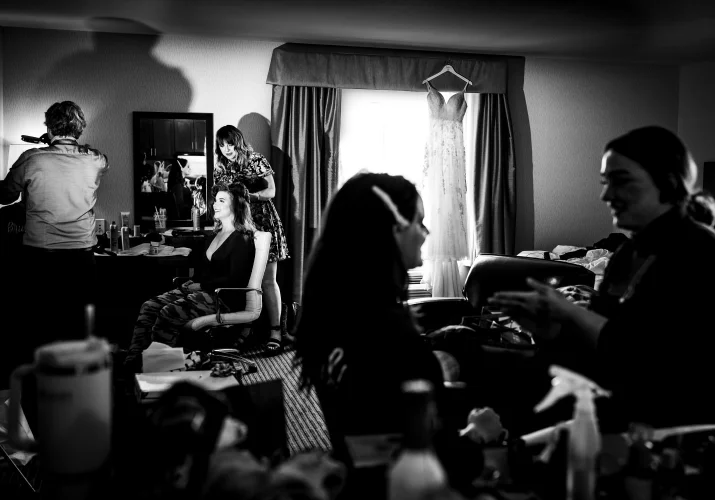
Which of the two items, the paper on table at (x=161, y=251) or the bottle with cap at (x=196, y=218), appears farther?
the bottle with cap at (x=196, y=218)

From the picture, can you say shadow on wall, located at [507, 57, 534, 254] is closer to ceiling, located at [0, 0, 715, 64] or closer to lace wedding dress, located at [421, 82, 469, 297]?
ceiling, located at [0, 0, 715, 64]

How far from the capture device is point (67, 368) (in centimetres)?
102

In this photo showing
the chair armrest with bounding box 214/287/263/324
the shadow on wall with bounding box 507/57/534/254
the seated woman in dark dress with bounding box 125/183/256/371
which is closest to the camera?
the chair armrest with bounding box 214/287/263/324

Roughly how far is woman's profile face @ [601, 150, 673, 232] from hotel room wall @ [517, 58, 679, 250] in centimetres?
493

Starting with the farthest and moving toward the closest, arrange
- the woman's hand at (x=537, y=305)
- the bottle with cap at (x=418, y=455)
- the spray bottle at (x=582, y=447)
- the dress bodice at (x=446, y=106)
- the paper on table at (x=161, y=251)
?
the dress bodice at (x=446, y=106) → the paper on table at (x=161, y=251) → the woman's hand at (x=537, y=305) → the spray bottle at (x=582, y=447) → the bottle with cap at (x=418, y=455)

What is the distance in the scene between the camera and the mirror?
5.49 meters

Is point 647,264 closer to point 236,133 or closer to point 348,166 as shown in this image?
point 236,133

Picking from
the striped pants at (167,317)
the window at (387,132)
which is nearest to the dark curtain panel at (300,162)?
the window at (387,132)

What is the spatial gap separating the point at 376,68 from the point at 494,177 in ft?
4.94

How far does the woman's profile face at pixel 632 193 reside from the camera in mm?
1717

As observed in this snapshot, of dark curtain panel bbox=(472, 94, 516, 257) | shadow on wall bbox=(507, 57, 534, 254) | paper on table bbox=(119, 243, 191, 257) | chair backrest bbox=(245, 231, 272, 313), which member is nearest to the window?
dark curtain panel bbox=(472, 94, 516, 257)

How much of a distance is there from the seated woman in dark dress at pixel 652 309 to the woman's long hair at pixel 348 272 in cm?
32

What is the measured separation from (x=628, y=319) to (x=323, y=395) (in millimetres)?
749

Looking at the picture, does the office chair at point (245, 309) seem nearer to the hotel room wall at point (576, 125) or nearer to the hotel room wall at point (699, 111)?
the hotel room wall at point (576, 125)
